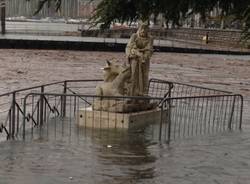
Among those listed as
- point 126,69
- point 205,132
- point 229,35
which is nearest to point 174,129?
point 205,132

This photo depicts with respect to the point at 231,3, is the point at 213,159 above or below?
below

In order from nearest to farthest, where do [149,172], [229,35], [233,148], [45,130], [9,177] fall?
1. [9,177]
2. [149,172]
3. [233,148]
4. [45,130]
5. [229,35]

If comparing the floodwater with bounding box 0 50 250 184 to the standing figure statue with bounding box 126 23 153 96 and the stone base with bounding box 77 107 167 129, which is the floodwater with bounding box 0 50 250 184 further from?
the standing figure statue with bounding box 126 23 153 96

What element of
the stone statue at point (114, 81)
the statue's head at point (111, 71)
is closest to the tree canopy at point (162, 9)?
the stone statue at point (114, 81)

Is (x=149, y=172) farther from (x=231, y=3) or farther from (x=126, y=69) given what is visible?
(x=231, y=3)

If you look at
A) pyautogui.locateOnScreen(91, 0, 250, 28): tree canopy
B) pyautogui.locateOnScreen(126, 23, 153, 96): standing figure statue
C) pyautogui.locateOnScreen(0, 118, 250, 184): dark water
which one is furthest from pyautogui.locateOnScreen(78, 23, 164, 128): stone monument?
pyautogui.locateOnScreen(91, 0, 250, 28): tree canopy

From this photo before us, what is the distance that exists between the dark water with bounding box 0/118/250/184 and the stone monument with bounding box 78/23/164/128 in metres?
0.36

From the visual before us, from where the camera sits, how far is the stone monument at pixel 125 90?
46.3 feet

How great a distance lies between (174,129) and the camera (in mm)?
14797

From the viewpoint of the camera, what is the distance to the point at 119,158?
11.2m

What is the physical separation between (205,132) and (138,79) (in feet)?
6.49

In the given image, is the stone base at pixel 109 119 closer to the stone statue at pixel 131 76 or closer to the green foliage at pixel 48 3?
the stone statue at pixel 131 76

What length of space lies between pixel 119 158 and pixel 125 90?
3445mm

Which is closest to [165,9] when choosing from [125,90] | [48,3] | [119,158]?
[48,3]
